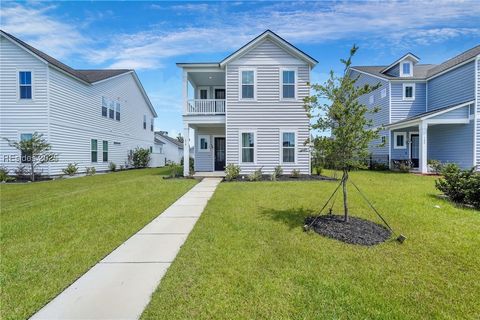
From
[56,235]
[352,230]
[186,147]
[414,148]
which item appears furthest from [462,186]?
[414,148]

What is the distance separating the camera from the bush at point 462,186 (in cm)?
710

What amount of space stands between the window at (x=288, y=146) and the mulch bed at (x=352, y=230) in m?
8.65

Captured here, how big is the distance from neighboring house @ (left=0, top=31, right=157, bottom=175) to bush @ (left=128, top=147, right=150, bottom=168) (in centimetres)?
264

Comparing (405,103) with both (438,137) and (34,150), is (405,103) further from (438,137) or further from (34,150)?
(34,150)

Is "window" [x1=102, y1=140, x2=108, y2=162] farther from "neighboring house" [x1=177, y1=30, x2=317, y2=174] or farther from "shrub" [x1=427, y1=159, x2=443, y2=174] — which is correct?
"shrub" [x1=427, y1=159, x2=443, y2=174]

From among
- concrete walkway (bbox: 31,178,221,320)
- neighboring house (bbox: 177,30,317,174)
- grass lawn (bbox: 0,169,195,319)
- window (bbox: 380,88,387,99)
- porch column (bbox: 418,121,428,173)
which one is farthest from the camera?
window (bbox: 380,88,387,99)

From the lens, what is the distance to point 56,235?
4.92 m

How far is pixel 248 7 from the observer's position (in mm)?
12438

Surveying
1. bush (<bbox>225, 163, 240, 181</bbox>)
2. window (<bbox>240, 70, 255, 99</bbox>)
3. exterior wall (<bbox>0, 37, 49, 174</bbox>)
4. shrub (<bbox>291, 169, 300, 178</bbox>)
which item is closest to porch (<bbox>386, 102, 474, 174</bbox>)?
shrub (<bbox>291, 169, 300, 178</bbox>)

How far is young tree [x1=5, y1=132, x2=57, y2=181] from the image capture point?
44.6ft

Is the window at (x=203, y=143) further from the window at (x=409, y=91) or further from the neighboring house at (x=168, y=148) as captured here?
the neighboring house at (x=168, y=148)

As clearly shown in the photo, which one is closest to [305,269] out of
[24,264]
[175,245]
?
[175,245]

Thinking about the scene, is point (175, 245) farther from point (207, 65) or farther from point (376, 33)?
point (376, 33)

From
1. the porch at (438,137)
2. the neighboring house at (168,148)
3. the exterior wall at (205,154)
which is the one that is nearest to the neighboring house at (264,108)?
the exterior wall at (205,154)
